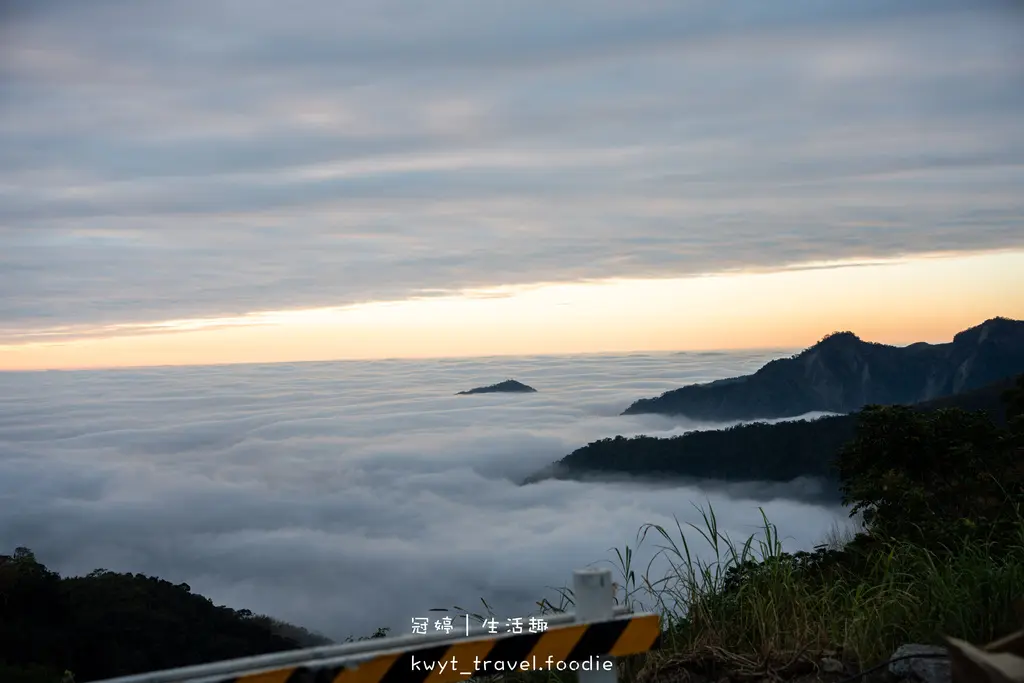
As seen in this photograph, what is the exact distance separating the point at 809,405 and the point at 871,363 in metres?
12.1

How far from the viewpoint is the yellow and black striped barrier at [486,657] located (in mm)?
3068

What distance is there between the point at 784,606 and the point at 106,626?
3128cm

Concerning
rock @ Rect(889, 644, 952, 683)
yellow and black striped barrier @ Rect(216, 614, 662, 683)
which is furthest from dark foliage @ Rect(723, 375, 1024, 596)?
yellow and black striped barrier @ Rect(216, 614, 662, 683)

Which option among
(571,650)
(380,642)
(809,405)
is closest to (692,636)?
(571,650)

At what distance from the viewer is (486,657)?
3277mm

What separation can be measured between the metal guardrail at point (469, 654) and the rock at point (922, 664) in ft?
6.28

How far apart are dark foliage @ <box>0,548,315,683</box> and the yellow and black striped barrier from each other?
2637 cm

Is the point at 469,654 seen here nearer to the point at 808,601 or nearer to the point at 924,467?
the point at 808,601

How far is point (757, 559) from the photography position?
5.94 meters

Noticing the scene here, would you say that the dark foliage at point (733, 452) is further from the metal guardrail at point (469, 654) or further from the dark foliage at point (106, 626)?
the metal guardrail at point (469, 654)

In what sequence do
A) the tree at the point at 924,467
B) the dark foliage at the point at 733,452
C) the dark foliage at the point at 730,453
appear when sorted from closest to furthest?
the tree at the point at 924,467 < the dark foliage at the point at 733,452 < the dark foliage at the point at 730,453

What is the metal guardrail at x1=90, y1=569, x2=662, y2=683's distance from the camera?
2.99 meters

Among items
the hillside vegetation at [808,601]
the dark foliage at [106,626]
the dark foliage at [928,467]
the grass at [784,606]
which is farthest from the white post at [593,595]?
the dark foliage at [106,626]

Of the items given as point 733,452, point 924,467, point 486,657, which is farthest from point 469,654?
point 733,452
